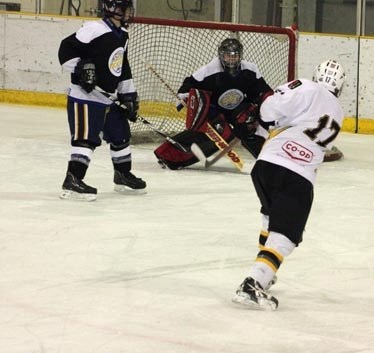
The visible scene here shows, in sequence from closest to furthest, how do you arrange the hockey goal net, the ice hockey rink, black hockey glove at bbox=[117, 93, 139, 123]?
1. the ice hockey rink
2. black hockey glove at bbox=[117, 93, 139, 123]
3. the hockey goal net

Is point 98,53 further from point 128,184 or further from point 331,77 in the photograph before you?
point 331,77

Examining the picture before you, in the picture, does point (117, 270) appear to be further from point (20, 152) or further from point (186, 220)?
point (20, 152)

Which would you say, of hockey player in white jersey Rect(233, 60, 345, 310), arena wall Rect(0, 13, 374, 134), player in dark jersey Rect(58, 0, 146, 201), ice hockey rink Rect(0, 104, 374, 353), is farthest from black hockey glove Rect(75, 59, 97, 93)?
arena wall Rect(0, 13, 374, 134)

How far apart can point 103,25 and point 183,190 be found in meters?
0.98

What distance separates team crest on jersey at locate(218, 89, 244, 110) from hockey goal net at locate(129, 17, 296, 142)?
2.28 feet

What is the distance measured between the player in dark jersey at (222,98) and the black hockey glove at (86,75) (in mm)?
1171

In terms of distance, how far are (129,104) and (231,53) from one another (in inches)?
38.2

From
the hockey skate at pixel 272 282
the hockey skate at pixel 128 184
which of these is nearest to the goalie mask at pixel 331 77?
the hockey skate at pixel 272 282

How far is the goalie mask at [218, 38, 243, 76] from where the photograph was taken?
619 cm

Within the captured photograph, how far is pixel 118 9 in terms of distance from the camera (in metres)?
5.29

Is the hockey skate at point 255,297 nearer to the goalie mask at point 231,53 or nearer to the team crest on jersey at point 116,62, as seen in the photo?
the team crest on jersey at point 116,62

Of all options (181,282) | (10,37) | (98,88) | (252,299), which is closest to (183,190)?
(98,88)

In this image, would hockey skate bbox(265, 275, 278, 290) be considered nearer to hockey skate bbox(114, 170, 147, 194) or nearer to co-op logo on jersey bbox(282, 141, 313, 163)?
co-op logo on jersey bbox(282, 141, 313, 163)

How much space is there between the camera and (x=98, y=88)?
5.35 m
